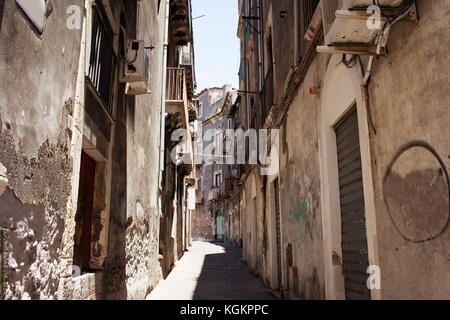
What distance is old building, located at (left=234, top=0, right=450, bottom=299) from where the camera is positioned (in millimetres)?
2500

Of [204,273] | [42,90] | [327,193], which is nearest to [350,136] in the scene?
[327,193]

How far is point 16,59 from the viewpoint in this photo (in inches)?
93.9

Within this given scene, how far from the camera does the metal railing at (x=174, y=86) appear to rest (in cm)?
1205

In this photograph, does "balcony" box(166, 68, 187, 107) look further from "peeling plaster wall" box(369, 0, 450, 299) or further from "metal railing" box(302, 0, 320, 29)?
"peeling plaster wall" box(369, 0, 450, 299)

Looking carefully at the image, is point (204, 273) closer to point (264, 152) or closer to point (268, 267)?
point (268, 267)

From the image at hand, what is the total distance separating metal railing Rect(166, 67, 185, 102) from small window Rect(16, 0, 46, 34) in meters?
9.20

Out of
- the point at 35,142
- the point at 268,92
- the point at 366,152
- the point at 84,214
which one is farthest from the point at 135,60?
the point at 268,92

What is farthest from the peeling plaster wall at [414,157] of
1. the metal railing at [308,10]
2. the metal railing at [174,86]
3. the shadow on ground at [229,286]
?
the metal railing at [174,86]

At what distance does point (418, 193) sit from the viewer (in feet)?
8.77

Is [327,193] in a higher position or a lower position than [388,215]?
higher

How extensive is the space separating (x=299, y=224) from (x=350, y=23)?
4067mm

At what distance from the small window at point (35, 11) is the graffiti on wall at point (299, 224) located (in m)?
4.38
